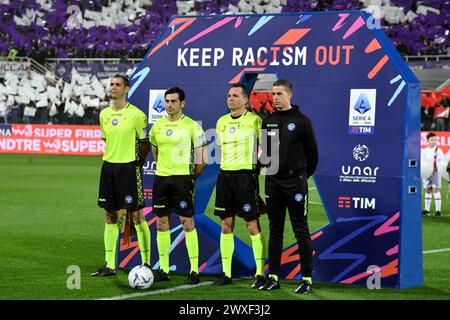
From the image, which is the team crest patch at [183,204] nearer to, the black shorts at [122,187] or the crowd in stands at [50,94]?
the black shorts at [122,187]

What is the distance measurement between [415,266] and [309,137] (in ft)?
6.42

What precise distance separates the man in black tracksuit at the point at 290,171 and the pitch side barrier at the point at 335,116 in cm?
89

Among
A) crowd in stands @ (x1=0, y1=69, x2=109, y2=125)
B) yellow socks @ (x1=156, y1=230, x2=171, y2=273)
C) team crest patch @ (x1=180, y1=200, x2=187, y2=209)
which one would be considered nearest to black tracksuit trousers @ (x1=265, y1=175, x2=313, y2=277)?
team crest patch @ (x1=180, y1=200, x2=187, y2=209)

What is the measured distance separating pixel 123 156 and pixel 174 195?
0.77 metres

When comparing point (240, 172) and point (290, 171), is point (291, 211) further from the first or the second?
point (240, 172)

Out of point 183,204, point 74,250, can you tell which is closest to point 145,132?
point 183,204

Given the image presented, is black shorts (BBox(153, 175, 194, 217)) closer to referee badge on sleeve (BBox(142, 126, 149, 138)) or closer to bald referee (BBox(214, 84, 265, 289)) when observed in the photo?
A: bald referee (BBox(214, 84, 265, 289))

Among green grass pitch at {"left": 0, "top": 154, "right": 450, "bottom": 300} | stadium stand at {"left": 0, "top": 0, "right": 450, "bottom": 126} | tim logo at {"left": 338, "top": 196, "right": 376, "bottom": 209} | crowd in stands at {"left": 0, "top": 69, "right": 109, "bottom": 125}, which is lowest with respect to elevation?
green grass pitch at {"left": 0, "top": 154, "right": 450, "bottom": 300}

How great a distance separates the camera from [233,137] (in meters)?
9.25

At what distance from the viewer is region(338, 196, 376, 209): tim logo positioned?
9.39 meters

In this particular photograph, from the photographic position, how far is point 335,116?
31.5 ft

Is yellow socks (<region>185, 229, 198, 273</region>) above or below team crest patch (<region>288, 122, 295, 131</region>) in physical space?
below
